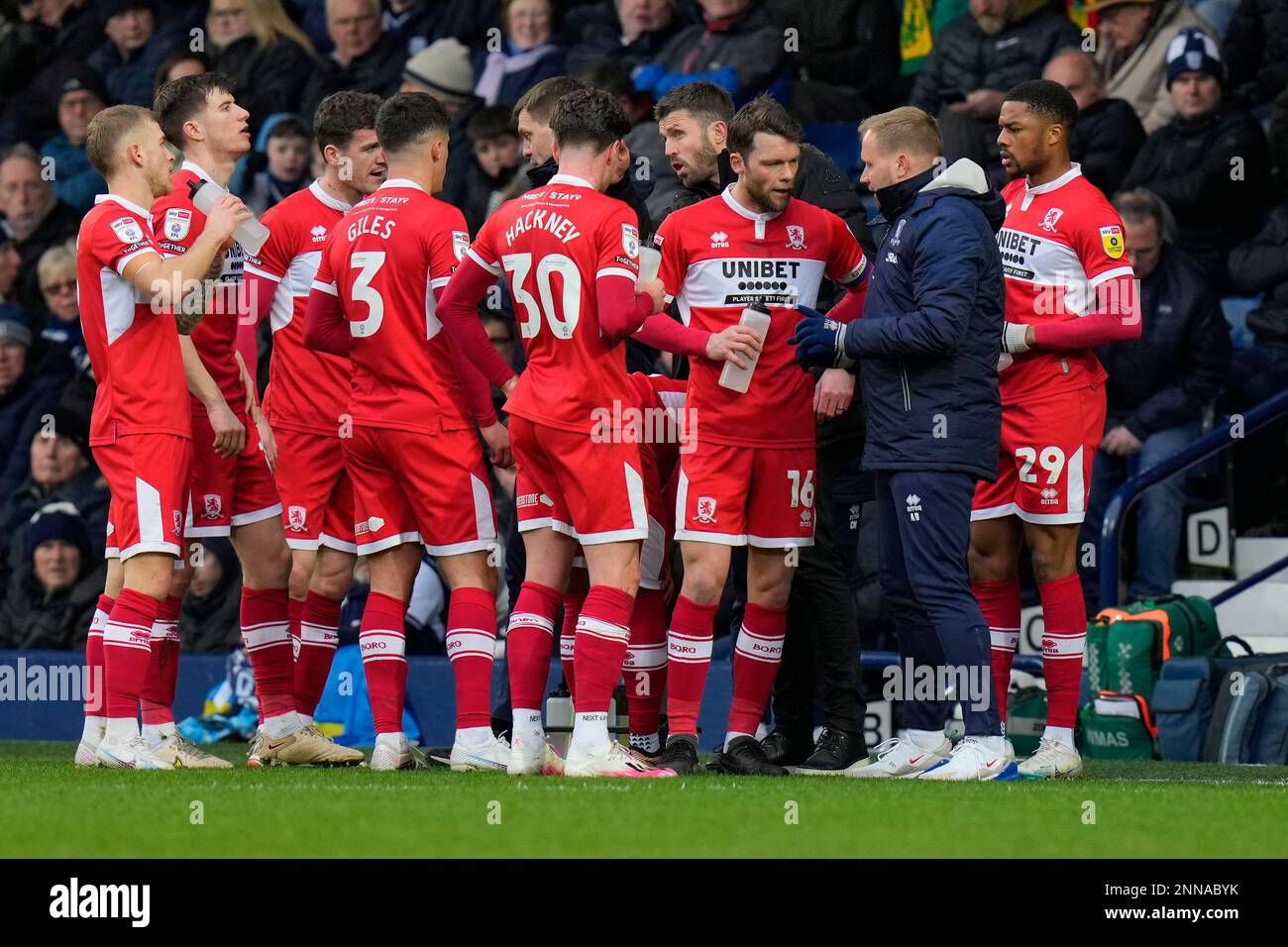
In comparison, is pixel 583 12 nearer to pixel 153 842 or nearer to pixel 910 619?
pixel 910 619

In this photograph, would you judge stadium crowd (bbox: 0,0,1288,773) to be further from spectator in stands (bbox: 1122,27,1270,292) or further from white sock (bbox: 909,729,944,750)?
white sock (bbox: 909,729,944,750)

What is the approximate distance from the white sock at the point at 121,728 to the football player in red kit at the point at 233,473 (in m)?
0.50

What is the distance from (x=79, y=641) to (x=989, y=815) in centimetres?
728

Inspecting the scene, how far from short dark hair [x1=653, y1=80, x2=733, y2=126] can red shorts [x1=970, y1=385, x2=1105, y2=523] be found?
4.62 feet

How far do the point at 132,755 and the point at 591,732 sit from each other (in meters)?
1.53

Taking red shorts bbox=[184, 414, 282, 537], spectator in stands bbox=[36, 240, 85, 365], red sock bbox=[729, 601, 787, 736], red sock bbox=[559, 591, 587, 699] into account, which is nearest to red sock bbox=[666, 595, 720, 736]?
red sock bbox=[729, 601, 787, 736]

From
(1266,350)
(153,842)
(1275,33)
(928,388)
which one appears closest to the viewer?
(153,842)

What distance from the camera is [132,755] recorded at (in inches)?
251

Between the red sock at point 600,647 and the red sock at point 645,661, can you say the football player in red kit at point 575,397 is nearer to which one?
the red sock at point 600,647

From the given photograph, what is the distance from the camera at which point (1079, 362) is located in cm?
679

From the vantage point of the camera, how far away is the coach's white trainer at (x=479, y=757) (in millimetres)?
6352

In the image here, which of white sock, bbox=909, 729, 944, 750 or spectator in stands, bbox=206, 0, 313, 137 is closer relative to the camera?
white sock, bbox=909, 729, 944, 750

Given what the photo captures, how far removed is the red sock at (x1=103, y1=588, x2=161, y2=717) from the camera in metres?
6.31
